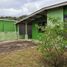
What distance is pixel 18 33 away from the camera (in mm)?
28188

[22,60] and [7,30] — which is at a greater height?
[7,30]

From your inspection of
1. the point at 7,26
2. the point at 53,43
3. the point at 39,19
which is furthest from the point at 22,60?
the point at 7,26

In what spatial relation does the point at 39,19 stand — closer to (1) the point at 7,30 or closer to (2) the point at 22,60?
(1) the point at 7,30

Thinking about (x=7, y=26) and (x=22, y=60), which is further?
(x=7, y=26)

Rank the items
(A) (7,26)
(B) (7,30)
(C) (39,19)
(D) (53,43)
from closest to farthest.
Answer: (D) (53,43) < (C) (39,19) < (A) (7,26) < (B) (7,30)

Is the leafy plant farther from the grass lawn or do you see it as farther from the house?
the grass lawn

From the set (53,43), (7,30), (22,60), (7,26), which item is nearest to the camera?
(53,43)

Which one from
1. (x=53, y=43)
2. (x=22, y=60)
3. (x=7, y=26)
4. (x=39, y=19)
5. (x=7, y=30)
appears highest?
(x=39, y=19)

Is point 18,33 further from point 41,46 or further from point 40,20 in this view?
point 41,46

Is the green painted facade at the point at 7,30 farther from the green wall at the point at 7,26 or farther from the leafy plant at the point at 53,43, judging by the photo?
the leafy plant at the point at 53,43

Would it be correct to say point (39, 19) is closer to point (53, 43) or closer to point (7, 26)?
point (7, 26)

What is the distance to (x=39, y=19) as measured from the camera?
23.0 meters

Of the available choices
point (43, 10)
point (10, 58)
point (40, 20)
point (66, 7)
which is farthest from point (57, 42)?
point (40, 20)

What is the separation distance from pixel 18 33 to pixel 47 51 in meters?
17.2
